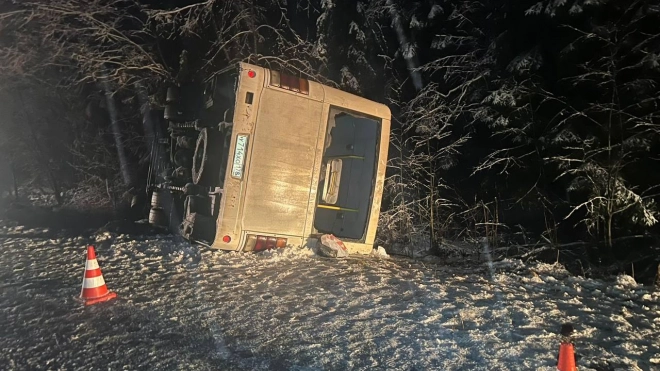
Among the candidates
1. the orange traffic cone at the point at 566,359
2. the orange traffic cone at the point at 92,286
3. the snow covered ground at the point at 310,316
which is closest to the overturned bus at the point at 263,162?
the snow covered ground at the point at 310,316

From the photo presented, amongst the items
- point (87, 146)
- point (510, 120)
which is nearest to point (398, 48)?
point (510, 120)

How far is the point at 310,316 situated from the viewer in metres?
4.69

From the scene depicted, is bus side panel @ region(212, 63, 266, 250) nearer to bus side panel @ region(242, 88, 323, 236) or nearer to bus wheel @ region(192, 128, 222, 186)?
bus side panel @ region(242, 88, 323, 236)

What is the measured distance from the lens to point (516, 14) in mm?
10016

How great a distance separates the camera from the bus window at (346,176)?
7641 millimetres

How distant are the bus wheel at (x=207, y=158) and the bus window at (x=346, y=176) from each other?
5.79 feet

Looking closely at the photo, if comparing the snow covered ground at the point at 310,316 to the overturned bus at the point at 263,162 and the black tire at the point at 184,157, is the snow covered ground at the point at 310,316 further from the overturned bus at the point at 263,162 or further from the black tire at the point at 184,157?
the black tire at the point at 184,157

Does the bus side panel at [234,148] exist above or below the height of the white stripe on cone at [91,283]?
above

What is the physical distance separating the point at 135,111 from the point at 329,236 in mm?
10841

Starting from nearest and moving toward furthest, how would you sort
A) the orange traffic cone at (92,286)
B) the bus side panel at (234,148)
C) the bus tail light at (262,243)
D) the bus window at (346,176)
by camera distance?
the orange traffic cone at (92,286) < the bus side panel at (234,148) < the bus tail light at (262,243) < the bus window at (346,176)

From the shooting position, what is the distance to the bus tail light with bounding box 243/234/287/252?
629cm

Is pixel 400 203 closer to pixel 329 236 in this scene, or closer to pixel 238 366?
pixel 329 236

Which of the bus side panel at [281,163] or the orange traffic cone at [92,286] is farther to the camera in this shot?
the bus side panel at [281,163]

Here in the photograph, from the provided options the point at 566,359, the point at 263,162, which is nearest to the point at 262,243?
the point at 263,162
